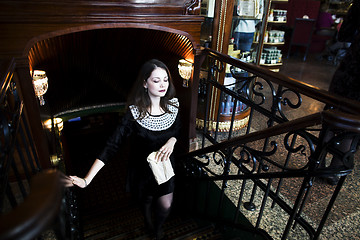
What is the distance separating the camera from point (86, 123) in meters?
5.76

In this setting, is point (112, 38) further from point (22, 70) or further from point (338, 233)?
point (338, 233)

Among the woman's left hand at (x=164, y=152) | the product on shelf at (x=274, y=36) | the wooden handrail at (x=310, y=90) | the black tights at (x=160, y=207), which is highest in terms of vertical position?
the wooden handrail at (x=310, y=90)

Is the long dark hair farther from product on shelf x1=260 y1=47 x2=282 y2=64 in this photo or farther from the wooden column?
product on shelf x1=260 y1=47 x2=282 y2=64

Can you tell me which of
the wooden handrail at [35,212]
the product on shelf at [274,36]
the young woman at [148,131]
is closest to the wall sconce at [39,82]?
the young woman at [148,131]

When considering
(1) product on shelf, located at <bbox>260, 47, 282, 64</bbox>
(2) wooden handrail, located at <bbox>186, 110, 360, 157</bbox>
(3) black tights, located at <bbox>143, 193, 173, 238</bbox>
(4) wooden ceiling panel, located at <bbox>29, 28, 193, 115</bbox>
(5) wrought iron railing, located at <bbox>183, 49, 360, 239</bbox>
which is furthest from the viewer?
(1) product on shelf, located at <bbox>260, 47, 282, 64</bbox>

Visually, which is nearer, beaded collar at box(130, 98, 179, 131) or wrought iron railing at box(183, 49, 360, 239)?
wrought iron railing at box(183, 49, 360, 239)

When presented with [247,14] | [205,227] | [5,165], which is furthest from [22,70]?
[247,14]

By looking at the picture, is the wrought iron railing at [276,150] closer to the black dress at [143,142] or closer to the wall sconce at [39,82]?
the black dress at [143,142]

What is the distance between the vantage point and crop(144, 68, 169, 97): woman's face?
5.55 ft

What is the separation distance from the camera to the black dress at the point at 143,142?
1.75m

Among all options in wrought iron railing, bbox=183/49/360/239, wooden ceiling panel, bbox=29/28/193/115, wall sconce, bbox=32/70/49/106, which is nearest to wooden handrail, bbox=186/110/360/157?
wrought iron railing, bbox=183/49/360/239

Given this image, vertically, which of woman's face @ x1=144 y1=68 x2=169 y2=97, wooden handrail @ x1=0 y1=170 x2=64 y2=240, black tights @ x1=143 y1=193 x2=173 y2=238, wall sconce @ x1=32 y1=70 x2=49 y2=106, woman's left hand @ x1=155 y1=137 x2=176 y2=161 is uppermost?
wooden handrail @ x1=0 y1=170 x2=64 y2=240

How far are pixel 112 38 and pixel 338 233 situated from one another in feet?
10.6

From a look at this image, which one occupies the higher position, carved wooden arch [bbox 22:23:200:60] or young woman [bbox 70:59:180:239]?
carved wooden arch [bbox 22:23:200:60]
